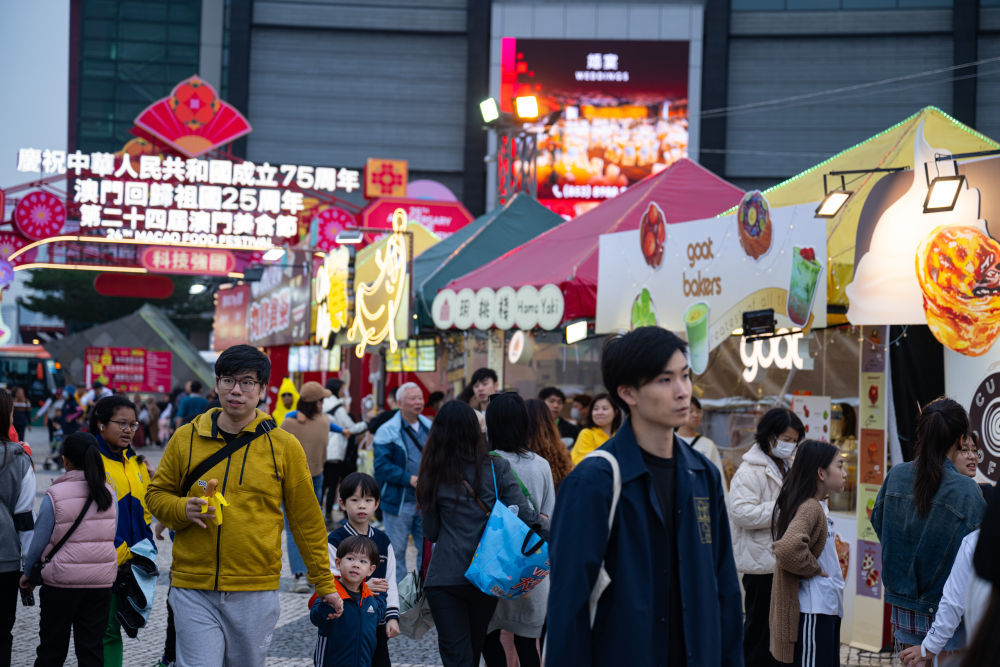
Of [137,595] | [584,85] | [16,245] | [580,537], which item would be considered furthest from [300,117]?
[580,537]

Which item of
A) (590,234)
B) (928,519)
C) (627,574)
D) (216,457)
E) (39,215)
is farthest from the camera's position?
(39,215)

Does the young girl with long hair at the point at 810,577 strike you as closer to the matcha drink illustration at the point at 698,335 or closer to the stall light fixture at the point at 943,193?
the stall light fixture at the point at 943,193

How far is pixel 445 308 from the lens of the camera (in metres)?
13.6

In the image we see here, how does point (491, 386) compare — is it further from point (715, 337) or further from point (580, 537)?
point (580, 537)

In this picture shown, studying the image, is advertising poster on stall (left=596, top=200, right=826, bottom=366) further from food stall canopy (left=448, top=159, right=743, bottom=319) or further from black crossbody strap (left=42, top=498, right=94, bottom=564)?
black crossbody strap (left=42, top=498, right=94, bottom=564)

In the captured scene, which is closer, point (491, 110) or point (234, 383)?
point (234, 383)

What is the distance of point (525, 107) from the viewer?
51.9ft

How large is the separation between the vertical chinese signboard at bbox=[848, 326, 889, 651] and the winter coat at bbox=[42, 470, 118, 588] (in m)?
5.51

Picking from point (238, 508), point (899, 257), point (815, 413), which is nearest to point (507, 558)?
point (238, 508)

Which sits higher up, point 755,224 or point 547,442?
point 755,224

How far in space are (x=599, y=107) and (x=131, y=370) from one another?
17711 mm

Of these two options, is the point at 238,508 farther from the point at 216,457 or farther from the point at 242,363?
the point at 242,363

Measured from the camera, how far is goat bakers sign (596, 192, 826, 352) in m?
8.19

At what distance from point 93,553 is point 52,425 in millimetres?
24124
